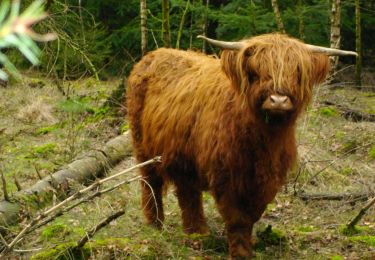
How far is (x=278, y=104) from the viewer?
404cm

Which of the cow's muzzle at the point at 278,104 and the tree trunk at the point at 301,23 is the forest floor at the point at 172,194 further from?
the tree trunk at the point at 301,23

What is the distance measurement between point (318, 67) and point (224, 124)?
0.84 m

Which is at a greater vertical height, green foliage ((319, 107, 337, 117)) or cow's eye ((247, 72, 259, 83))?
cow's eye ((247, 72, 259, 83))

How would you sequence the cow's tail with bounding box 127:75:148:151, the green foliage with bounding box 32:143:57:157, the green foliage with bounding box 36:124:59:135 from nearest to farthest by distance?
A: the cow's tail with bounding box 127:75:148:151 → the green foliage with bounding box 32:143:57:157 → the green foliage with bounding box 36:124:59:135

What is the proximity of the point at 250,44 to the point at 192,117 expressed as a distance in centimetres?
103

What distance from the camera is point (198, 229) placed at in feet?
19.6

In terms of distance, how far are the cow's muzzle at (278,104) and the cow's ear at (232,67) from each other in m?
0.49

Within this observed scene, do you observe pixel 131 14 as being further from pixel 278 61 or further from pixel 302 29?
pixel 278 61

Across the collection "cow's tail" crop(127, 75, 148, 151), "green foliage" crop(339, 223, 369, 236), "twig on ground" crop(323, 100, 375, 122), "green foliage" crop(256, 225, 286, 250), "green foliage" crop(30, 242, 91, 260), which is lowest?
"twig on ground" crop(323, 100, 375, 122)

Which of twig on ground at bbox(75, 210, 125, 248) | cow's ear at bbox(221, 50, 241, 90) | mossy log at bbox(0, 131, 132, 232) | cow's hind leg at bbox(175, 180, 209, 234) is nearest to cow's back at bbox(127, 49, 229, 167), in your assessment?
cow's ear at bbox(221, 50, 241, 90)

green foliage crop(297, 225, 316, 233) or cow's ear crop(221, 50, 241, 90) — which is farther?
green foliage crop(297, 225, 316, 233)

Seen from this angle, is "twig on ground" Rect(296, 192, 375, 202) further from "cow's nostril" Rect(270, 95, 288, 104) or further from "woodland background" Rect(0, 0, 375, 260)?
"cow's nostril" Rect(270, 95, 288, 104)

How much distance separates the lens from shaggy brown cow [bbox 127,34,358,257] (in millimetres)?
4391

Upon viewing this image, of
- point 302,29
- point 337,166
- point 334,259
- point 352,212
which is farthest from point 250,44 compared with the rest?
point 302,29
